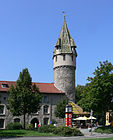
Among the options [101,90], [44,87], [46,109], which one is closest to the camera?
[101,90]

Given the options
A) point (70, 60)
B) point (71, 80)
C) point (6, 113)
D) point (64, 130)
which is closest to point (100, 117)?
point (71, 80)

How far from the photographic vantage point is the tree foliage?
1195 inches

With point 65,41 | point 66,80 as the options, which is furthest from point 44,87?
point 65,41

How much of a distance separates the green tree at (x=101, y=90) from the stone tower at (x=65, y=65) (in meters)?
22.0

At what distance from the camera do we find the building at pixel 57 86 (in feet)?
151

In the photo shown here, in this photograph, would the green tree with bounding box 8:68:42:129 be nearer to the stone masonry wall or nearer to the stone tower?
the stone masonry wall

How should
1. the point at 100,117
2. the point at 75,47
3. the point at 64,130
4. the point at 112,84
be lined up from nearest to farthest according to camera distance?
the point at 64,130
the point at 112,84
the point at 75,47
the point at 100,117

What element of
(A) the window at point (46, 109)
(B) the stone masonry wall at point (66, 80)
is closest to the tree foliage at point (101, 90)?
(A) the window at point (46, 109)

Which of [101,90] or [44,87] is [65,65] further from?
[101,90]

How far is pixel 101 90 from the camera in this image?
30.4 meters

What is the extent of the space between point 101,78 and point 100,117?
35.9m

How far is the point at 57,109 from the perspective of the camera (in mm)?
44531

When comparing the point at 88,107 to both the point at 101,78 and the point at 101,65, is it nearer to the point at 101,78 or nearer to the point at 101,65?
the point at 101,78

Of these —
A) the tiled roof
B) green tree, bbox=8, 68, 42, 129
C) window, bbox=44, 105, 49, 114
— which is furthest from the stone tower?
green tree, bbox=8, 68, 42, 129
